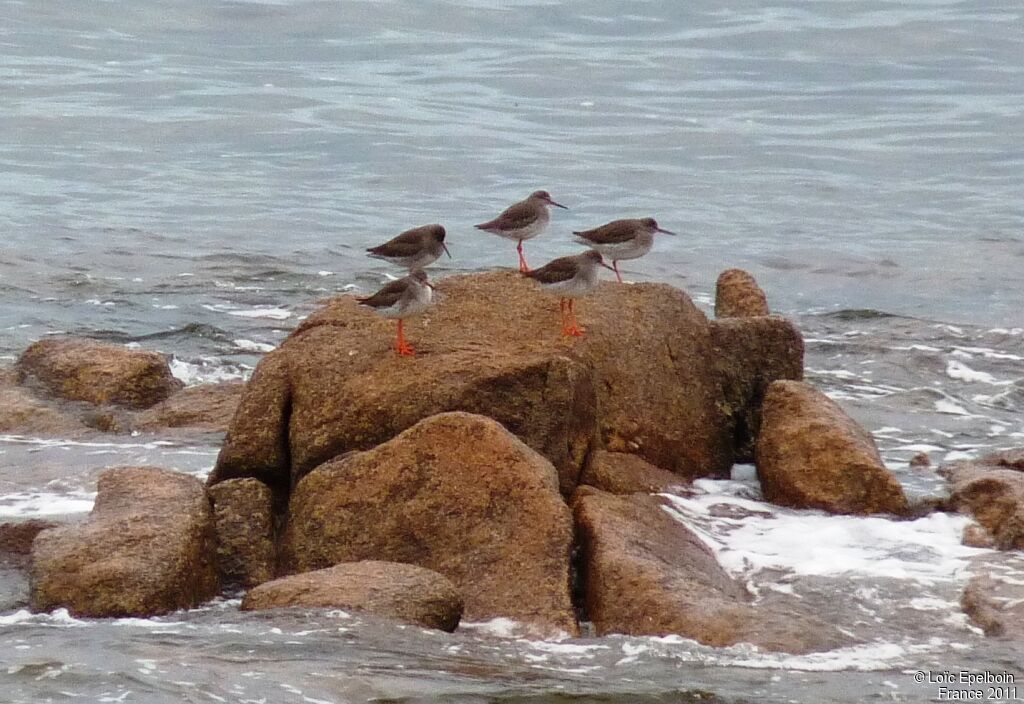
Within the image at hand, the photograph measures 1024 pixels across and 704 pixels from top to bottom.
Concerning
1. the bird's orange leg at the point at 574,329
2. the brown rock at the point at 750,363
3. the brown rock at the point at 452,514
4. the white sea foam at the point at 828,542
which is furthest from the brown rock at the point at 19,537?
the brown rock at the point at 750,363

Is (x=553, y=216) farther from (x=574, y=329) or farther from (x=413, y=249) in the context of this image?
(x=574, y=329)

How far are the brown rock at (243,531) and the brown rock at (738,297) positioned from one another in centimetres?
488

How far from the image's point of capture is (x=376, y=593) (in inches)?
274

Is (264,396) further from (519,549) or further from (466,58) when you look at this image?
(466,58)

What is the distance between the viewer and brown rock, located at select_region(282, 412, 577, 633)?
745cm

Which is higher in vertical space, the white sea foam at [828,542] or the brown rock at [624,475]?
the brown rock at [624,475]

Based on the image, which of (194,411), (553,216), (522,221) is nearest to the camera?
(194,411)

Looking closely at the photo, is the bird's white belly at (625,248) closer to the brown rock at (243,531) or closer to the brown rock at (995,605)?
the brown rock at (243,531)

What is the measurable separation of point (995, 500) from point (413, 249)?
14.1 feet

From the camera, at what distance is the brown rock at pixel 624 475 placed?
342 inches

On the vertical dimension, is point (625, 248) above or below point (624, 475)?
above

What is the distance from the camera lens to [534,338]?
905 centimetres

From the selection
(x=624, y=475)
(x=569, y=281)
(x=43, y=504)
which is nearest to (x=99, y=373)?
(x=43, y=504)

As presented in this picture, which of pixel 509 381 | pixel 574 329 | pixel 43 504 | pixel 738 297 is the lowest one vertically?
pixel 43 504
